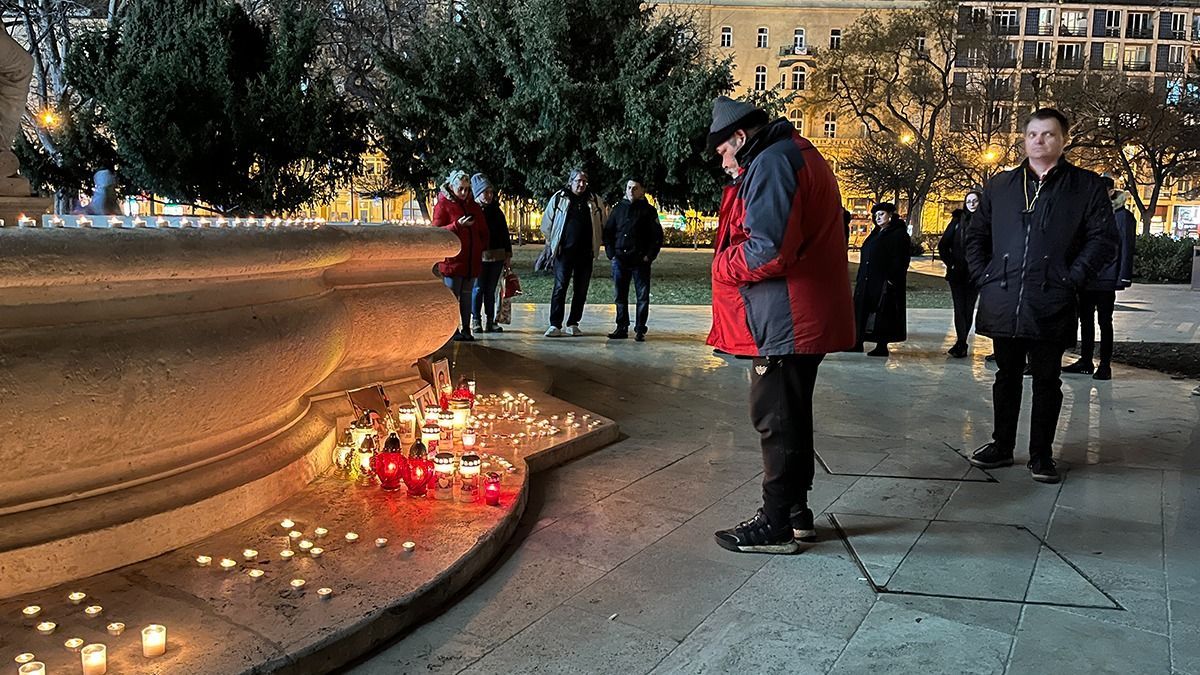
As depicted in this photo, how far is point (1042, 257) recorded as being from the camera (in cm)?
457

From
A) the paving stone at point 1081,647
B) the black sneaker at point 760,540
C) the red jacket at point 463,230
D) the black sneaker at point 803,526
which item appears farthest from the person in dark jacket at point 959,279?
the paving stone at point 1081,647

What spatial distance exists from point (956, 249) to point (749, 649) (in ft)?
23.0

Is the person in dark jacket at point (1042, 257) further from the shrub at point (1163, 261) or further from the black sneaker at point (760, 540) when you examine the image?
the shrub at point (1163, 261)

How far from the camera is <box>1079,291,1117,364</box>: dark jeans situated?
24.9ft

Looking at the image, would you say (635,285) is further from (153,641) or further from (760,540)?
(153,641)

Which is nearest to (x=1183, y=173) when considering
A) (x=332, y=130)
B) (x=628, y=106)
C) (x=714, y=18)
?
(x=628, y=106)

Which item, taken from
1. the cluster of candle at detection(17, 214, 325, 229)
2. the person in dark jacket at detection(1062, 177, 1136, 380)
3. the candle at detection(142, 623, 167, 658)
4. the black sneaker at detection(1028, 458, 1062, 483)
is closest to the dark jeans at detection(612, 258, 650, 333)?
the person in dark jacket at detection(1062, 177, 1136, 380)

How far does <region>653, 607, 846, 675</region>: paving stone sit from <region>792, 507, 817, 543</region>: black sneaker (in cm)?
76

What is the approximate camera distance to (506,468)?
428 centimetres

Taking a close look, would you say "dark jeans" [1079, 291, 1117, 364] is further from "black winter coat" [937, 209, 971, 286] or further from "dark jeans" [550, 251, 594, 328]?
"dark jeans" [550, 251, 594, 328]

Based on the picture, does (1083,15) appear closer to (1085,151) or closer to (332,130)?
(1085,151)

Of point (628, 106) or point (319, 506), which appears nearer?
point (319, 506)

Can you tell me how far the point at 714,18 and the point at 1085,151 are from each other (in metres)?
26.4

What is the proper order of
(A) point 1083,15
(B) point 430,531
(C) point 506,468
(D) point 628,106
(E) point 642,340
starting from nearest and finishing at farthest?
(B) point 430,531 → (C) point 506,468 → (E) point 642,340 → (D) point 628,106 → (A) point 1083,15
